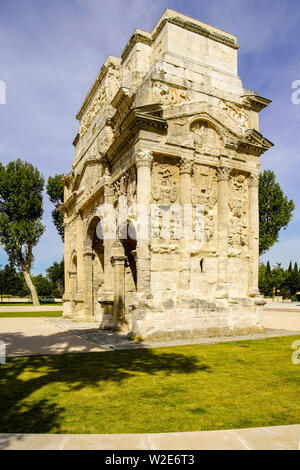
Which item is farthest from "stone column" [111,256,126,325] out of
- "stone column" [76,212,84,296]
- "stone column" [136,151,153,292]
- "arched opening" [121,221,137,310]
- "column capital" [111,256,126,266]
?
"stone column" [76,212,84,296]

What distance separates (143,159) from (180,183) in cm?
151

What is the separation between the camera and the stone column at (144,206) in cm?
971

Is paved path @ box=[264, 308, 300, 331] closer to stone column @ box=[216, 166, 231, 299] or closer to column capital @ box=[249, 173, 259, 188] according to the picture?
stone column @ box=[216, 166, 231, 299]

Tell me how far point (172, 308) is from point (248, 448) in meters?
6.83

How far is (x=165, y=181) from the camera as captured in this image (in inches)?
414

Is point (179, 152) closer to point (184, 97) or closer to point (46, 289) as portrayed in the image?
point (184, 97)

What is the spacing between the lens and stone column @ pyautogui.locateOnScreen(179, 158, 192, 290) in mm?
10250

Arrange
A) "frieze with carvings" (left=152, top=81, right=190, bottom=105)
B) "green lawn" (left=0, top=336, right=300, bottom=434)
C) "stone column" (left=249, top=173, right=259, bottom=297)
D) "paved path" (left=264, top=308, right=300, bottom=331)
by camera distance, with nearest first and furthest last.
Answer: "green lawn" (left=0, top=336, right=300, bottom=434)
"frieze with carvings" (left=152, top=81, right=190, bottom=105)
"stone column" (left=249, top=173, right=259, bottom=297)
"paved path" (left=264, top=308, right=300, bottom=331)

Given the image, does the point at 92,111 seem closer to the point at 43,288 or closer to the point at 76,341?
the point at 76,341

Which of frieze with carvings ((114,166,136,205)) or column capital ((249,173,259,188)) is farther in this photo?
column capital ((249,173,259,188))

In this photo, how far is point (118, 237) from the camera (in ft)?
39.0

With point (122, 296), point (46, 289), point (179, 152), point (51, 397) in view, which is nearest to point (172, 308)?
point (122, 296)

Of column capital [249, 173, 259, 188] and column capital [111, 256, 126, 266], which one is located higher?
column capital [249, 173, 259, 188]

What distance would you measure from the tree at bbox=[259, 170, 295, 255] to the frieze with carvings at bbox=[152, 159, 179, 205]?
21334mm
